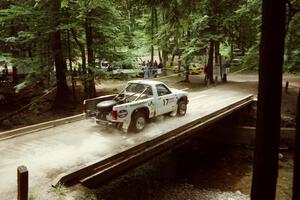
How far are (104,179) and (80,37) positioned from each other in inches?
640

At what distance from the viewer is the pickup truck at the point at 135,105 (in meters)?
11.6

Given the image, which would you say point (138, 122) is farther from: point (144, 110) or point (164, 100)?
point (164, 100)

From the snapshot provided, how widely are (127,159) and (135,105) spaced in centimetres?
292

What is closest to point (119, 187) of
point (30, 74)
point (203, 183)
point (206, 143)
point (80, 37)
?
point (203, 183)

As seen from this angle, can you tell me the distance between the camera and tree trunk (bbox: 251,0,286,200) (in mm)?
5129

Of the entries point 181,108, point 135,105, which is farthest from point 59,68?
point 135,105

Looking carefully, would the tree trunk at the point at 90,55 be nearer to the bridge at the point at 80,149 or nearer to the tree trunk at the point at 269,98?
the bridge at the point at 80,149

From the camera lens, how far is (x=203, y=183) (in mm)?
13039

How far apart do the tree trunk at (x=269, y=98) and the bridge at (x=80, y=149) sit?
175 inches

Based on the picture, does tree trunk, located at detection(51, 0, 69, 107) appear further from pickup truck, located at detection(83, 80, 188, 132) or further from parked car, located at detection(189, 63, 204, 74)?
parked car, located at detection(189, 63, 204, 74)

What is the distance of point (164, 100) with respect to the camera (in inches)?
529

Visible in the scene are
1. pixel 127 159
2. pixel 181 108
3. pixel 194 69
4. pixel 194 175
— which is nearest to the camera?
pixel 127 159

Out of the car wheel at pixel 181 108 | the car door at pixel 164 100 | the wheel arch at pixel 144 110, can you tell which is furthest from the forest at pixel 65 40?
the wheel arch at pixel 144 110

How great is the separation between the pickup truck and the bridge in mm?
490
